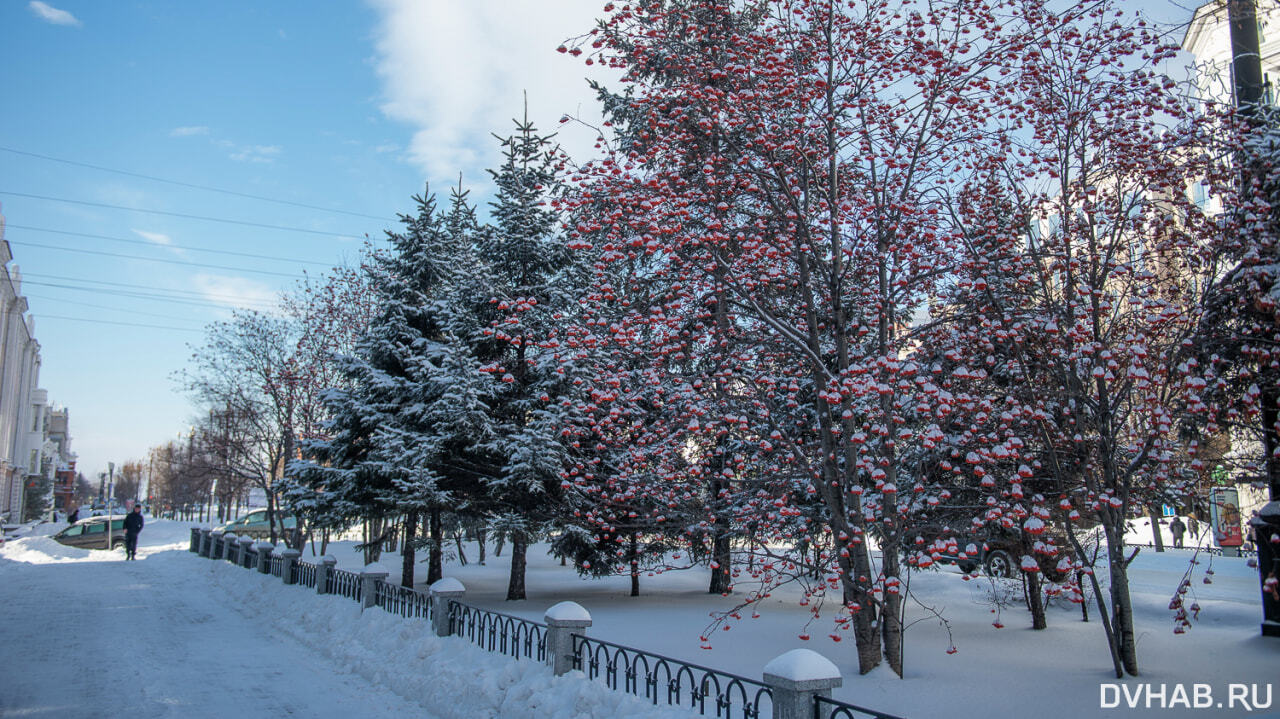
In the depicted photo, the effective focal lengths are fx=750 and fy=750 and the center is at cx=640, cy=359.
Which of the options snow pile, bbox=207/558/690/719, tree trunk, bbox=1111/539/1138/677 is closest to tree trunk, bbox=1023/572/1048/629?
tree trunk, bbox=1111/539/1138/677

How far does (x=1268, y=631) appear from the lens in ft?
34.5

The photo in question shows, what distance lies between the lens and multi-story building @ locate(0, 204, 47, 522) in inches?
1890

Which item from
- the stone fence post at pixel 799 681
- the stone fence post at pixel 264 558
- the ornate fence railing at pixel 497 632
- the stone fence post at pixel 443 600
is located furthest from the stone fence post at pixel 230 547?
the stone fence post at pixel 799 681

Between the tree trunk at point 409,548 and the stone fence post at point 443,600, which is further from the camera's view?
the tree trunk at point 409,548

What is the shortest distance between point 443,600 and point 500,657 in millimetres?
1885

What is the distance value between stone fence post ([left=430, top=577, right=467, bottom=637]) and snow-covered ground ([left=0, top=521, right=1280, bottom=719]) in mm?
289

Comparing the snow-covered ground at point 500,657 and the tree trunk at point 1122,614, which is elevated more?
the tree trunk at point 1122,614

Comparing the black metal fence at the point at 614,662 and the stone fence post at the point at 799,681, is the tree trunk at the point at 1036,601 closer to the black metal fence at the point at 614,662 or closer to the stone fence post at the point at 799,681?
the black metal fence at the point at 614,662

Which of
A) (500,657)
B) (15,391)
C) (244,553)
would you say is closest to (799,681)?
(500,657)

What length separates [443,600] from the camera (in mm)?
10094

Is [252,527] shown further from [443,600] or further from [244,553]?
[443,600]

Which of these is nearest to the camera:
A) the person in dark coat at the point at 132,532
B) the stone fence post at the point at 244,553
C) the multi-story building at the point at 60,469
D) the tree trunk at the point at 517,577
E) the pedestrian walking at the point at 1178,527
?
the pedestrian walking at the point at 1178,527

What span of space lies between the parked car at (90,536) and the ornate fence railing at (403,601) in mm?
→ 28331

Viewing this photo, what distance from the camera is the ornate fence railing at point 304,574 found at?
15.6 metres
